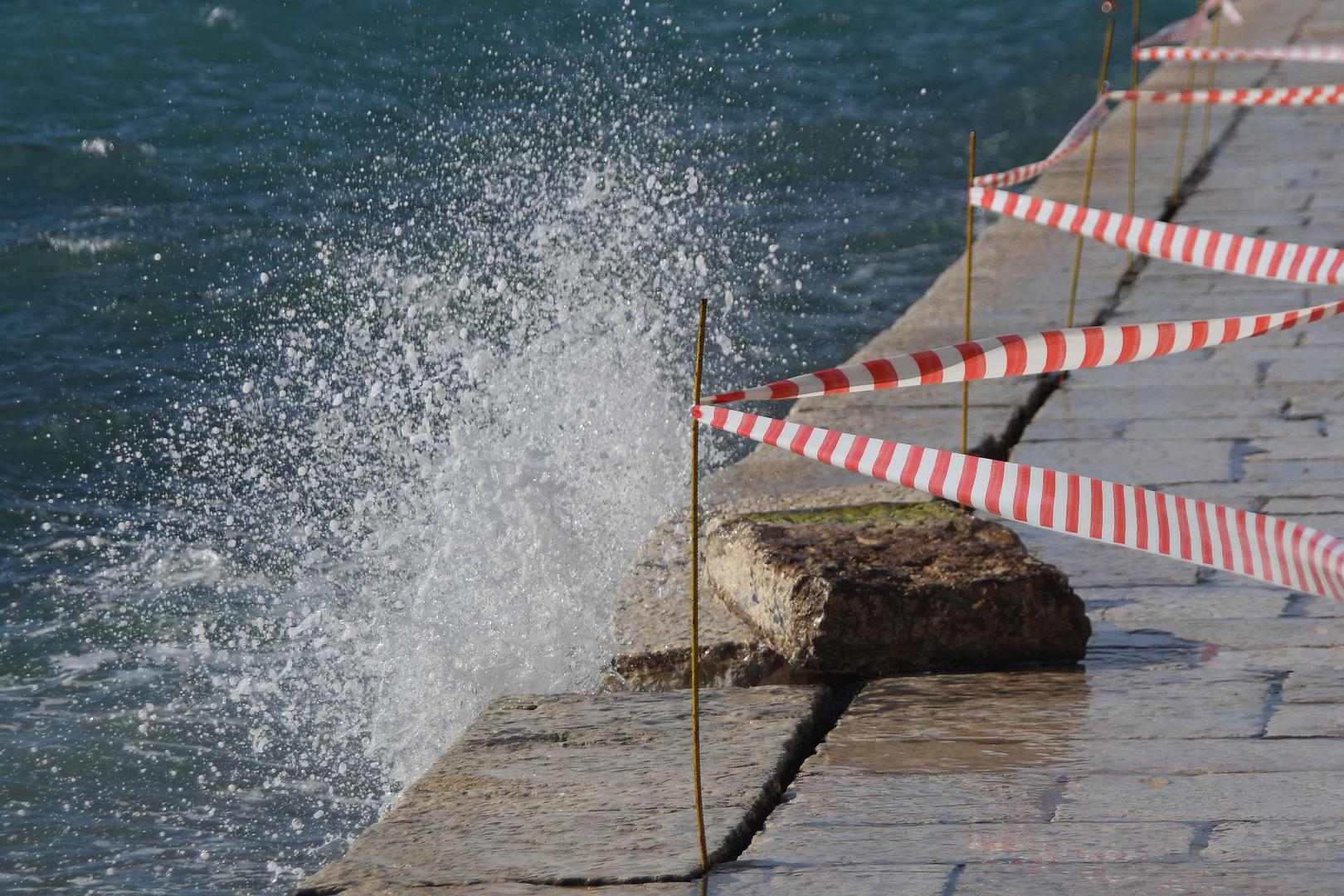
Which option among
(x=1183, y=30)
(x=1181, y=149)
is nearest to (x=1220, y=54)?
(x=1181, y=149)

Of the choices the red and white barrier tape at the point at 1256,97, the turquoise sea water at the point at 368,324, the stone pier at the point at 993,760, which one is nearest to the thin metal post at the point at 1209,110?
the red and white barrier tape at the point at 1256,97

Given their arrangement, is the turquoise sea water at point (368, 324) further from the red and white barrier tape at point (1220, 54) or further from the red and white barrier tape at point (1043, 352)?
the red and white barrier tape at point (1220, 54)

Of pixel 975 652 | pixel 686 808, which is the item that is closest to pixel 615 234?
pixel 975 652

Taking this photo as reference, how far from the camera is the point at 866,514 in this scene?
409cm

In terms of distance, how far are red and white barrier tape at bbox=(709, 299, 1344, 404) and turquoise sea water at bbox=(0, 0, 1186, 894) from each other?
1.21 metres

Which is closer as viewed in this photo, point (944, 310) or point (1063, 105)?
point (944, 310)

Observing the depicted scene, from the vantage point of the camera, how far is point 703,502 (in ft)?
15.5

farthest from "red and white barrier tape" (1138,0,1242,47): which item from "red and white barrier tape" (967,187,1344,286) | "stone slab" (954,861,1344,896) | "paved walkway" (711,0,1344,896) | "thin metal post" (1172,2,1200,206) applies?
"stone slab" (954,861,1344,896)

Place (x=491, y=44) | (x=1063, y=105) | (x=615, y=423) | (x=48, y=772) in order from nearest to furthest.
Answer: (x=48, y=772) → (x=615, y=423) → (x=1063, y=105) → (x=491, y=44)

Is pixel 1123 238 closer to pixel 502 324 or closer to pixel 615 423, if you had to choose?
pixel 615 423

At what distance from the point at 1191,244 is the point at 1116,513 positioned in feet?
8.36

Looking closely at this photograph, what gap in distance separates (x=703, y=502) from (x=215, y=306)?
546 centimetres

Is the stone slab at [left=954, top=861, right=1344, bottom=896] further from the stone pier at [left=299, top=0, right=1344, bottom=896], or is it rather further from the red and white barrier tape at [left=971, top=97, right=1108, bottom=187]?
the red and white barrier tape at [left=971, top=97, right=1108, bottom=187]

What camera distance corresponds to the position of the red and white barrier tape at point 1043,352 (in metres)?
3.06
